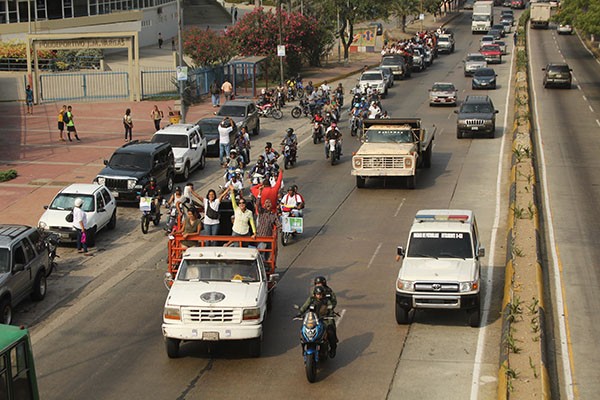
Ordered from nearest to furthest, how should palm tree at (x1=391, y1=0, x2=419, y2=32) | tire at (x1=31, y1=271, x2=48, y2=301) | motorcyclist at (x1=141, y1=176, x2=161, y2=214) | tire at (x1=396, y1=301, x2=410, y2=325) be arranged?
1. tire at (x1=396, y1=301, x2=410, y2=325)
2. tire at (x1=31, y1=271, x2=48, y2=301)
3. motorcyclist at (x1=141, y1=176, x2=161, y2=214)
4. palm tree at (x1=391, y1=0, x2=419, y2=32)

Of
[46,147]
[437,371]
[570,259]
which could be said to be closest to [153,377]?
[437,371]

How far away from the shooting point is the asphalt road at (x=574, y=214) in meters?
14.9

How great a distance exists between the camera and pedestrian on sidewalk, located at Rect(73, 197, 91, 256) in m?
21.7

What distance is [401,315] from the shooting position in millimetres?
15984

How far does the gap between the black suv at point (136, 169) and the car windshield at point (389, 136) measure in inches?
277

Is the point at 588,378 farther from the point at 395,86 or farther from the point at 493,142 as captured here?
the point at 395,86

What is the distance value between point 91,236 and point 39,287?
14.2ft

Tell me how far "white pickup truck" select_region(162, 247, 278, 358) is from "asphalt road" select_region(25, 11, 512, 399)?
67 cm

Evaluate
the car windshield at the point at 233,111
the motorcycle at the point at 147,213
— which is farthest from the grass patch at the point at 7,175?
the car windshield at the point at 233,111

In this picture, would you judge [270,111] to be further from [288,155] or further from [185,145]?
[185,145]

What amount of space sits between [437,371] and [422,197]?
13.4 meters

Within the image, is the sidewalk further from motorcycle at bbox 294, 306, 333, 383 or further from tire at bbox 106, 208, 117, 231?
motorcycle at bbox 294, 306, 333, 383

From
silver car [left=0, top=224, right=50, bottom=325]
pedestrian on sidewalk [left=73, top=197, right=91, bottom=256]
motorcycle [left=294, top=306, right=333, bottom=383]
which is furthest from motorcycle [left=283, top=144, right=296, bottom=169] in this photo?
motorcycle [left=294, top=306, right=333, bottom=383]

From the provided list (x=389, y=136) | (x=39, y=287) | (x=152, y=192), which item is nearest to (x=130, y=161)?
(x=152, y=192)
